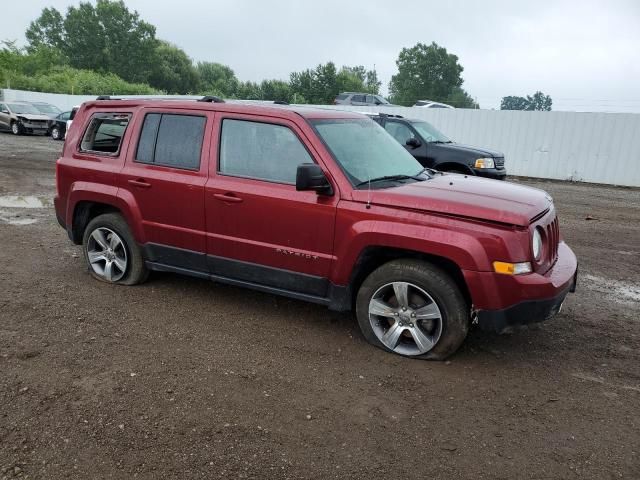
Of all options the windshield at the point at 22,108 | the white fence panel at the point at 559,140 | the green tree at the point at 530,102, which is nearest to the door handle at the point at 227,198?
the white fence panel at the point at 559,140

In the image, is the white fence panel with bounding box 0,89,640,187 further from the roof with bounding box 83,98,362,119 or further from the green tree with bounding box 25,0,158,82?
the green tree with bounding box 25,0,158,82

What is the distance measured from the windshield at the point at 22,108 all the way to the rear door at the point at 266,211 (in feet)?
77.0

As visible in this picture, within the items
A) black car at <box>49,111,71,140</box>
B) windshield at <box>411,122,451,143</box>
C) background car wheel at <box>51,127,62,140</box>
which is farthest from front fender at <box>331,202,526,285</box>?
background car wheel at <box>51,127,62,140</box>

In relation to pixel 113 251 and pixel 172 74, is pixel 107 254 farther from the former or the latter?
pixel 172 74

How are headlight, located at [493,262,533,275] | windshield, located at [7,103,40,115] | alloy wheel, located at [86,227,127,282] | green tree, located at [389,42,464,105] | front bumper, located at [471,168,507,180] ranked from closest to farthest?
1. headlight, located at [493,262,533,275]
2. alloy wheel, located at [86,227,127,282]
3. front bumper, located at [471,168,507,180]
4. windshield, located at [7,103,40,115]
5. green tree, located at [389,42,464,105]

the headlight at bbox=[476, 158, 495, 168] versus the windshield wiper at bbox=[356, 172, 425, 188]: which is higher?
the windshield wiper at bbox=[356, 172, 425, 188]

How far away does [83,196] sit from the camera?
5484mm

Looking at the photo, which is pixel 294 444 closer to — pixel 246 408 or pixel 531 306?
pixel 246 408

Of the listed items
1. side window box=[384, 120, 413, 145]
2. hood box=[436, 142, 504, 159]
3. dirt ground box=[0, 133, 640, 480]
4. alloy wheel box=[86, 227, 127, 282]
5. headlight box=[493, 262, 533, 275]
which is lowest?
dirt ground box=[0, 133, 640, 480]

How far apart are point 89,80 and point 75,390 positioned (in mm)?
54092

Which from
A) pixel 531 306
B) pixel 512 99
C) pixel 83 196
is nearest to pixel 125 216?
pixel 83 196

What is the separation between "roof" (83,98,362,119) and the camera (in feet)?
15.1

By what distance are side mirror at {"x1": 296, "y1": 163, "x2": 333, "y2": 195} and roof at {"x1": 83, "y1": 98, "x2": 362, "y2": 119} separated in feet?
2.17

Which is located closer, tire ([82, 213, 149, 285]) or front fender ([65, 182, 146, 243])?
front fender ([65, 182, 146, 243])
